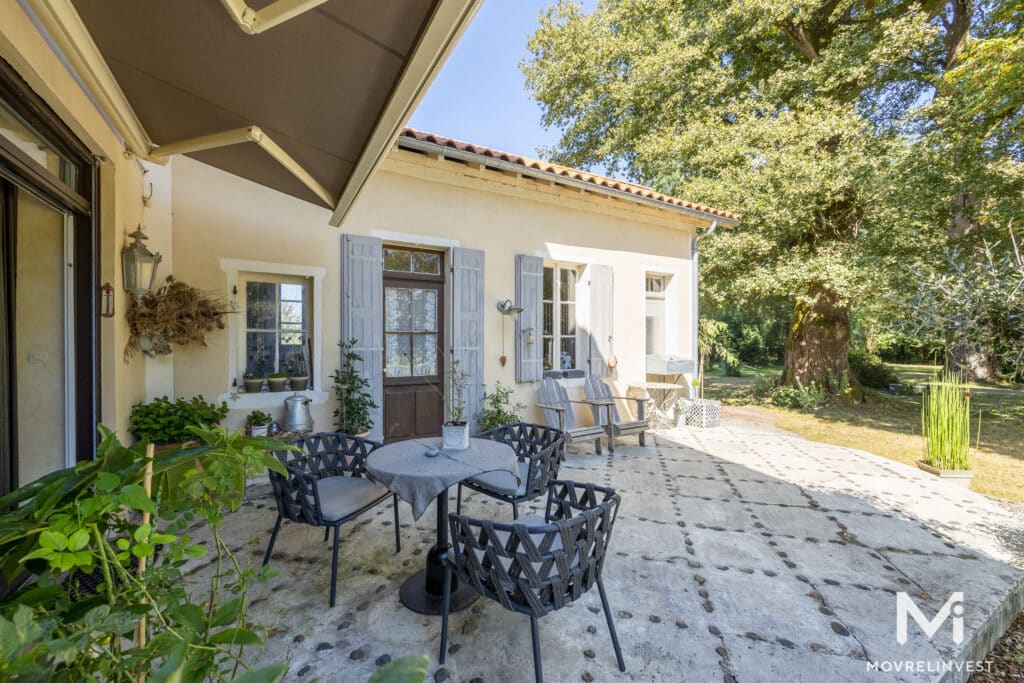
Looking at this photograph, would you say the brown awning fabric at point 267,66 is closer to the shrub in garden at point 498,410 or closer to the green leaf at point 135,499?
the green leaf at point 135,499

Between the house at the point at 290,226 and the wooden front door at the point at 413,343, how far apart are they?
0.02 metres

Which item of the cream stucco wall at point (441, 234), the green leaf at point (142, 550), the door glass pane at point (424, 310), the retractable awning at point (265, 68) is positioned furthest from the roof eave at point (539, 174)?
the green leaf at point (142, 550)

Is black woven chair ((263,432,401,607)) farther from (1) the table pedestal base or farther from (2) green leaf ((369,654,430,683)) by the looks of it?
(2) green leaf ((369,654,430,683))

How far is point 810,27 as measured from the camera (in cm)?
868

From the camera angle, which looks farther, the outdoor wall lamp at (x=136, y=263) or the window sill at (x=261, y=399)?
the window sill at (x=261, y=399)

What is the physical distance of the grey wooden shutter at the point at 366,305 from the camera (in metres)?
4.26

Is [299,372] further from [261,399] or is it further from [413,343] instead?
[413,343]

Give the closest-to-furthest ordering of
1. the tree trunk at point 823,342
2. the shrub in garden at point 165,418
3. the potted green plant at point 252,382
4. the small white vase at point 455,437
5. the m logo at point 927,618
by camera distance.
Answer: the m logo at point 927,618 → the small white vase at point 455,437 → the shrub in garden at point 165,418 → the potted green plant at point 252,382 → the tree trunk at point 823,342

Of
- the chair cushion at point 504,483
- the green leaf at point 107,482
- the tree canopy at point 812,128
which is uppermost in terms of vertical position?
the tree canopy at point 812,128

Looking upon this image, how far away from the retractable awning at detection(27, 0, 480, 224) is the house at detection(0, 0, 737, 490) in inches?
0.4

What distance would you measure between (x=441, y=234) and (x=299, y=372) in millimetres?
2055

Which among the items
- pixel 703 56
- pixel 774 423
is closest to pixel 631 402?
pixel 774 423

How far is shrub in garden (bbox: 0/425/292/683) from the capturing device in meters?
0.55

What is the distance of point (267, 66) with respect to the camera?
72.9 inches
